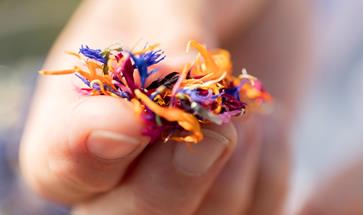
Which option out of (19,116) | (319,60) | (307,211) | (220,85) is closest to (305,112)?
(319,60)

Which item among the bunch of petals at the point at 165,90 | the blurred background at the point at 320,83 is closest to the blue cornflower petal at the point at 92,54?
the bunch of petals at the point at 165,90

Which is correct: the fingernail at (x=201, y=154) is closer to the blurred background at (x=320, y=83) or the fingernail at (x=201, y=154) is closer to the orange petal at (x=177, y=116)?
the orange petal at (x=177, y=116)

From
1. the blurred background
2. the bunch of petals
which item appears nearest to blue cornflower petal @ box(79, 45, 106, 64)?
the bunch of petals

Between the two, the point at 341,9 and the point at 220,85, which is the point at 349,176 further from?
the point at 220,85

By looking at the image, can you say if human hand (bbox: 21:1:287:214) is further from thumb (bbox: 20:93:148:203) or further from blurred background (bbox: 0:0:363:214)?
blurred background (bbox: 0:0:363:214)

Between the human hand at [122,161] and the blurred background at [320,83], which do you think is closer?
the human hand at [122,161]
